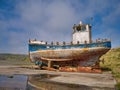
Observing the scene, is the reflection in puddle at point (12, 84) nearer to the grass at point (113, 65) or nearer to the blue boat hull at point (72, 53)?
the grass at point (113, 65)

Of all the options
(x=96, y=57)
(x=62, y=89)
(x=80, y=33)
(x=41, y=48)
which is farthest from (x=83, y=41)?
(x=62, y=89)

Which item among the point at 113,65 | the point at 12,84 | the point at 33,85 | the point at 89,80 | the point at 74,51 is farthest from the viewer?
the point at 113,65

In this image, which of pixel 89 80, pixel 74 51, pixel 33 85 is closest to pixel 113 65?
pixel 74 51

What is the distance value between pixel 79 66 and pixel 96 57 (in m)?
3.09

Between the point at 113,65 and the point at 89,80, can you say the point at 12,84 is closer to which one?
the point at 89,80

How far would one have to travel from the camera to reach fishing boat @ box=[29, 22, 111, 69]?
28953 mm

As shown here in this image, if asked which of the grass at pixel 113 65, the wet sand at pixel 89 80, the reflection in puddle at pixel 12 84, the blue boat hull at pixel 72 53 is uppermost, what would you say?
the blue boat hull at pixel 72 53

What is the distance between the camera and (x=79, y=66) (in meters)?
30.0

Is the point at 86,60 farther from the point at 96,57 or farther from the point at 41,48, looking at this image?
the point at 41,48

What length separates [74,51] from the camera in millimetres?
29719

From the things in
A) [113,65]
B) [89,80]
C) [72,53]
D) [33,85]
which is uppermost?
[72,53]

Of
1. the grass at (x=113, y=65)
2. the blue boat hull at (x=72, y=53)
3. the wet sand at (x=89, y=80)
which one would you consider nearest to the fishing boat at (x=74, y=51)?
the blue boat hull at (x=72, y=53)

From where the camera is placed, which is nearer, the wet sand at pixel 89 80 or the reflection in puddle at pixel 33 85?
the reflection in puddle at pixel 33 85

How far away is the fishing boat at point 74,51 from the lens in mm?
28953
